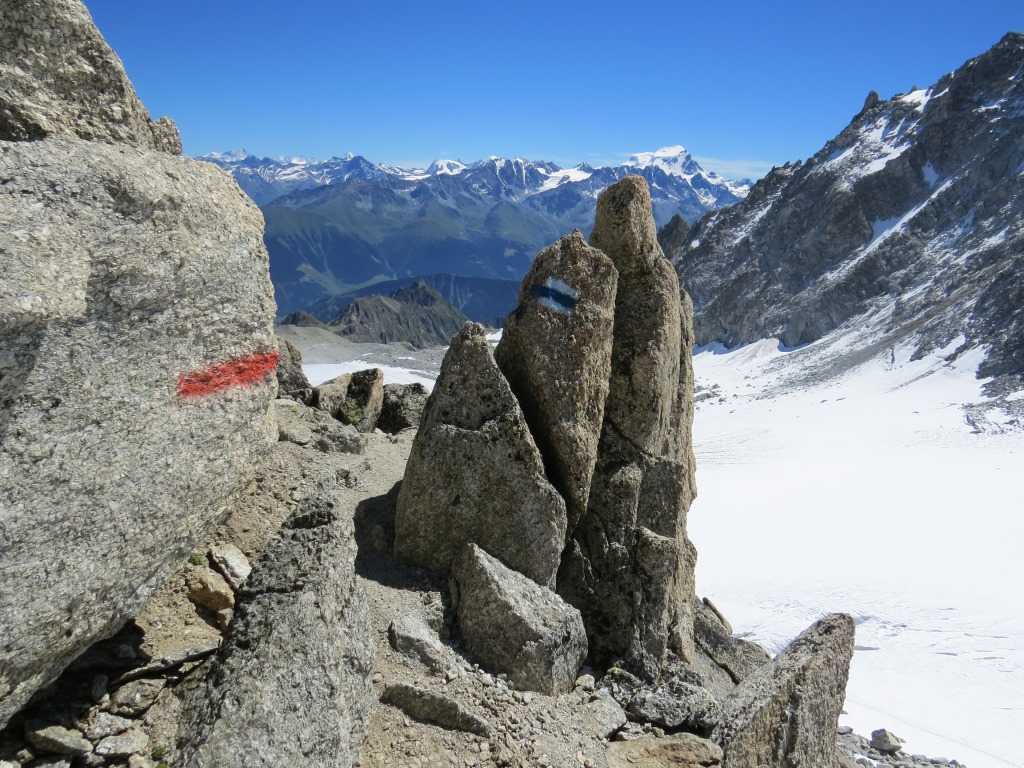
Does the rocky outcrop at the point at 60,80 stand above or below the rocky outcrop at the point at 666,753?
above

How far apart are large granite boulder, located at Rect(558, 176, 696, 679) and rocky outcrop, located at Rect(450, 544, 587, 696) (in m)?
1.71

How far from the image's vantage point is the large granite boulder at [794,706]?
9180 mm

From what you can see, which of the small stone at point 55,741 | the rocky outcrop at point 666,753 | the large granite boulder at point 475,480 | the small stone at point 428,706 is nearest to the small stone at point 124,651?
the small stone at point 55,741

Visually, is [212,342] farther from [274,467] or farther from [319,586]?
[274,467]

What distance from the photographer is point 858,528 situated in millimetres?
53219

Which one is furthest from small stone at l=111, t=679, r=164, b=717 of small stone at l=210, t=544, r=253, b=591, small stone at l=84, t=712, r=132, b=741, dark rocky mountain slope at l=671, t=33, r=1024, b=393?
dark rocky mountain slope at l=671, t=33, r=1024, b=393

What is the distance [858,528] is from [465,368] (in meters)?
52.9

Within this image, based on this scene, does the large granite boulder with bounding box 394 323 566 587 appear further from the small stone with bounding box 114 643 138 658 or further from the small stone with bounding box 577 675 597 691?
the small stone with bounding box 114 643 138 658

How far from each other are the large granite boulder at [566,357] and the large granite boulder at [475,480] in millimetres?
721

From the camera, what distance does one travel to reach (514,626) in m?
9.09

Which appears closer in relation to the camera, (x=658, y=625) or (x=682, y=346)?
(x=658, y=625)

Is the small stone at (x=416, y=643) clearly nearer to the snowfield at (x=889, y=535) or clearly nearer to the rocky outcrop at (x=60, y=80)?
the rocky outcrop at (x=60, y=80)

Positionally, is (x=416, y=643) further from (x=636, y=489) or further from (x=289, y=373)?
(x=289, y=373)

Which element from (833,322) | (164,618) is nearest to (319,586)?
(164,618)
